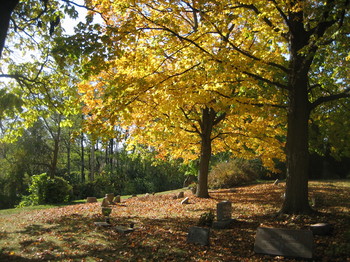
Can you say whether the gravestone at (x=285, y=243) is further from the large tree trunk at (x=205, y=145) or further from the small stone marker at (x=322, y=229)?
the large tree trunk at (x=205, y=145)

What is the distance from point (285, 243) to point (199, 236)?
2.00 m

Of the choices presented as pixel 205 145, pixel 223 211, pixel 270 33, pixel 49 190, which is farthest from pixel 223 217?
pixel 49 190

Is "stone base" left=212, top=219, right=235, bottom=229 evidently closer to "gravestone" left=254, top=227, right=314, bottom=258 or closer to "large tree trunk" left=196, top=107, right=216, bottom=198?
"gravestone" left=254, top=227, right=314, bottom=258

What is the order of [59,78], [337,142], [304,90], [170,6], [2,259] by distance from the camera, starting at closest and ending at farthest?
[2,259] → [170,6] → [304,90] → [337,142] → [59,78]

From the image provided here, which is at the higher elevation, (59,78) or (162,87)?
(59,78)

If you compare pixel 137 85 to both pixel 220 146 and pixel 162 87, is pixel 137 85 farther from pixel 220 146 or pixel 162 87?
pixel 220 146

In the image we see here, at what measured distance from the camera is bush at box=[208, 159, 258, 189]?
21.9m

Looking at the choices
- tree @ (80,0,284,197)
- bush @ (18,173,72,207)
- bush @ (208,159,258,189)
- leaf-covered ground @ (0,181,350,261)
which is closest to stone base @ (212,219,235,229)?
leaf-covered ground @ (0,181,350,261)

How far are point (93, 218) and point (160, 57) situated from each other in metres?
6.24

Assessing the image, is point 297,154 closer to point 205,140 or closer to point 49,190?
point 205,140

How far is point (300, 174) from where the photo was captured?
29.9 ft

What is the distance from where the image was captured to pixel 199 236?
291 inches

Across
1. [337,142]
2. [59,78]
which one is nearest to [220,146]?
[337,142]

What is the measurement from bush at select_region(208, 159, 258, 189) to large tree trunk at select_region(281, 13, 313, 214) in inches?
500
